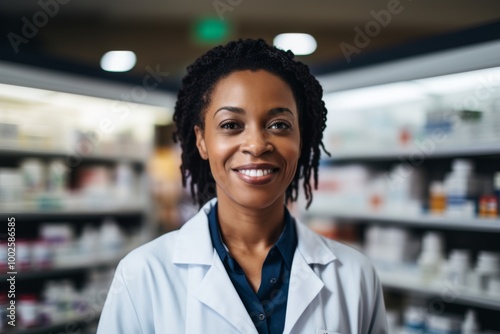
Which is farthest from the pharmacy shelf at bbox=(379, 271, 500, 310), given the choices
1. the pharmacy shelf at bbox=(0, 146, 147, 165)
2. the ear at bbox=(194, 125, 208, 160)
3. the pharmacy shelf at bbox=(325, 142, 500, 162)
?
the pharmacy shelf at bbox=(0, 146, 147, 165)

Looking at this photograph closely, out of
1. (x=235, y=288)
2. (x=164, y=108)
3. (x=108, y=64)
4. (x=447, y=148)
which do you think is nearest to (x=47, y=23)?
(x=108, y=64)

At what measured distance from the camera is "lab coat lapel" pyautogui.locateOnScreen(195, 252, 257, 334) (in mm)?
1161

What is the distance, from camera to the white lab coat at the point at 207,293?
3.90ft

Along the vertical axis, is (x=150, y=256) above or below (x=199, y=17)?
below

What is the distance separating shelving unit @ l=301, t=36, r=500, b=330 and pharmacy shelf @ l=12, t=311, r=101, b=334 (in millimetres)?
1935

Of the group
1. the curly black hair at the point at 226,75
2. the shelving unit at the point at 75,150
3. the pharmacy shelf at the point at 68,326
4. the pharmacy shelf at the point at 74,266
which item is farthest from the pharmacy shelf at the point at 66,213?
the curly black hair at the point at 226,75

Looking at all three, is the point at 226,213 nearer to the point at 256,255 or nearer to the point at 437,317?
the point at 256,255

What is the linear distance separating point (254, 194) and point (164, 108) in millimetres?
2986

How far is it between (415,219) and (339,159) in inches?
35.7

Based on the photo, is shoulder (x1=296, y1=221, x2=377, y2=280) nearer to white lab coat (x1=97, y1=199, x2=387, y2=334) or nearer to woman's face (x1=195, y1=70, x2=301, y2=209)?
white lab coat (x1=97, y1=199, x2=387, y2=334)

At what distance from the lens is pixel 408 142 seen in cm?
319

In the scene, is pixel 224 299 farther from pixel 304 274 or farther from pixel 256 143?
pixel 256 143

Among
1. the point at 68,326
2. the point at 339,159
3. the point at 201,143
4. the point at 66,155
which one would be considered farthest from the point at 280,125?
the point at 68,326

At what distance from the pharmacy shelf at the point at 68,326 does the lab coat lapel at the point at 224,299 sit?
243cm
